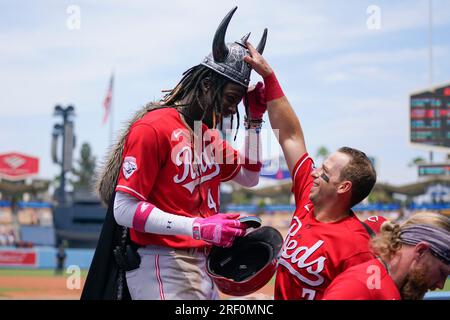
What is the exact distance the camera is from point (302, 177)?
366 cm

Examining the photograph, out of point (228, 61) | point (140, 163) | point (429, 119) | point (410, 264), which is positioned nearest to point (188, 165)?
point (140, 163)

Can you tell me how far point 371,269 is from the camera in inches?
101

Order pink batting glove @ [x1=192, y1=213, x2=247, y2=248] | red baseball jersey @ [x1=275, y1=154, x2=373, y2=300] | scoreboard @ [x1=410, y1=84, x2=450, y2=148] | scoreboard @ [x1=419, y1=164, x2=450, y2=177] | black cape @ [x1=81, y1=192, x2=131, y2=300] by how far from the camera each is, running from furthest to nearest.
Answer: scoreboard @ [x1=419, y1=164, x2=450, y2=177] → scoreboard @ [x1=410, y1=84, x2=450, y2=148] → black cape @ [x1=81, y1=192, x2=131, y2=300] → red baseball jersey @ [x1=275, y1=154, x2=373, y2=300] → pink batting glove @ [x1=192, y1=213, x2=247, y2=248]

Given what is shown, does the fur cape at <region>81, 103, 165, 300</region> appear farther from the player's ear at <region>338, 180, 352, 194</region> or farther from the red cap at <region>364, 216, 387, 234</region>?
the red cap at <region>364, 216, 387, 234</region>

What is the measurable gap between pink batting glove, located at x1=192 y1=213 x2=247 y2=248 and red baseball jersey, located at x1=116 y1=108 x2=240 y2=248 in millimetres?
262

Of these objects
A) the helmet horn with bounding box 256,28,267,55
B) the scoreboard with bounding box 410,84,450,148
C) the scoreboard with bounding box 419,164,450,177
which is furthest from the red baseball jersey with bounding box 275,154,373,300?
the scoreboard with bounding box 419,164,450,177

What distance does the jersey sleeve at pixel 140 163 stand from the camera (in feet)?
9.79

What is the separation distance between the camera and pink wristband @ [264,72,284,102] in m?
3.45

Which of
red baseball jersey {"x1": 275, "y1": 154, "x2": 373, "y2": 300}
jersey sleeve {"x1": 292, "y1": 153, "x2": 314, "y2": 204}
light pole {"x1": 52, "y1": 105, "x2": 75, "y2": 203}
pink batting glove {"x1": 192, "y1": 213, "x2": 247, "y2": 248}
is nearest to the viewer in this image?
pink batting glove {"x1": 192, "y1": 213, "x2": 247, "y2": 248}

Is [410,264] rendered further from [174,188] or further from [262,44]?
[262,44]

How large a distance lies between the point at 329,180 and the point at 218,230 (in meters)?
0.72
